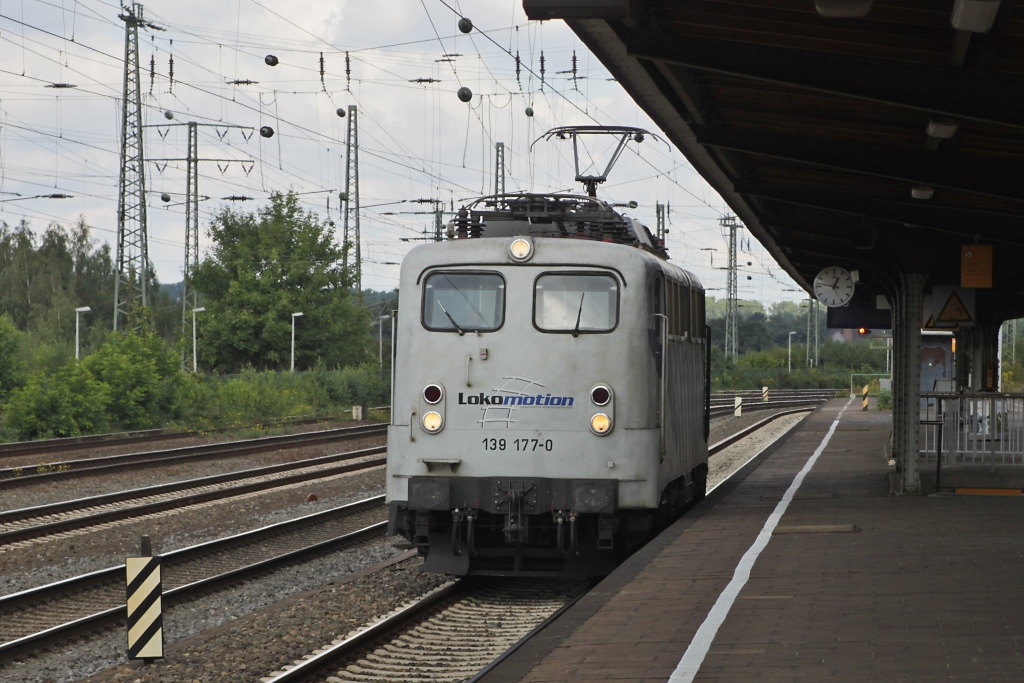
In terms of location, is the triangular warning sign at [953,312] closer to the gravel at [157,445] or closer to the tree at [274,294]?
the gravel at [157,445]

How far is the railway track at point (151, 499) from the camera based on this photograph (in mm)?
15891

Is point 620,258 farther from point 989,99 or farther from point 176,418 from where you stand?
point 176,418

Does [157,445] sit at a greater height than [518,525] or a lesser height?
lesser

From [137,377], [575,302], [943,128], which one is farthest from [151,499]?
[137,377]

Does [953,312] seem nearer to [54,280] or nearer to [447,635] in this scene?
[447,635]

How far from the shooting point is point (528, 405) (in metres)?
11.4

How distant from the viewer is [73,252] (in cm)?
9338

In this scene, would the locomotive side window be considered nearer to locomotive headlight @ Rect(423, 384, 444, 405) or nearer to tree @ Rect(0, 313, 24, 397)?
locomotive headlight @ Rect(423, 384, 444, 405)

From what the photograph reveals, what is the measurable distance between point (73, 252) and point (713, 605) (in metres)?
91.4

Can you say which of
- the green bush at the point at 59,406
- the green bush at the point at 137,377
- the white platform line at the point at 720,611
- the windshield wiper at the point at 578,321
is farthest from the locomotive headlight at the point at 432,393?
the green bush at the point at 137,377

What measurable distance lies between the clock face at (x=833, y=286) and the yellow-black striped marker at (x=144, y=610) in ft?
39.3

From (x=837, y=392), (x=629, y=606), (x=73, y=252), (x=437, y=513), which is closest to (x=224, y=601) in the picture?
(x=437, y=513)

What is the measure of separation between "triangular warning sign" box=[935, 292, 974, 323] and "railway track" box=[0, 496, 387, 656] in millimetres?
8020

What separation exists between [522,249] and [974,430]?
723cm
